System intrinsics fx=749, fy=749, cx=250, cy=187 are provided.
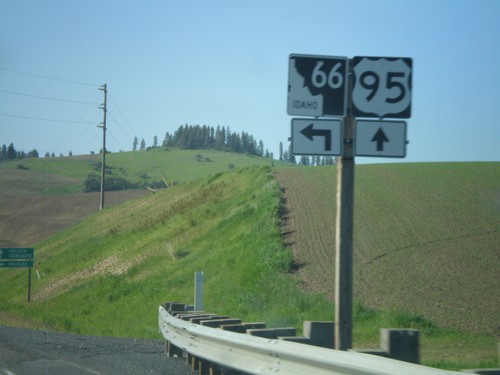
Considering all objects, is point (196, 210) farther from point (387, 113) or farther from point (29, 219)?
point (387, 113)

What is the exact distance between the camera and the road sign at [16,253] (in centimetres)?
3878

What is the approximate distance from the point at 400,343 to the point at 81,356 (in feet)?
22.8

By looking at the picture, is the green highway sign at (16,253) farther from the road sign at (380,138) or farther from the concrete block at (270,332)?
the road sign at (380,138)

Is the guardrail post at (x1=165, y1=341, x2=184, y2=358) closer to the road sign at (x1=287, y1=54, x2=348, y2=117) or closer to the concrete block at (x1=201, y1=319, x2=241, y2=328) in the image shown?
the concrete block at (x1=201, y1=319, x2=241, y2=328)

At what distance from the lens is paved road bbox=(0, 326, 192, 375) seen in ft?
35.0

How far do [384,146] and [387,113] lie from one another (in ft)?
1.28

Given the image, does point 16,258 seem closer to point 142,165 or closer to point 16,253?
point 16,253

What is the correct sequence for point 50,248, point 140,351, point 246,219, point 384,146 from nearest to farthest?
point 384,146, point 140,351, point 246,219, point 50,248

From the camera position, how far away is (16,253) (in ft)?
127

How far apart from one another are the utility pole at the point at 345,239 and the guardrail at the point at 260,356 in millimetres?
1168

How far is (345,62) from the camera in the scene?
887 centimetres

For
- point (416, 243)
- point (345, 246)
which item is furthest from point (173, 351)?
point (416, 243)

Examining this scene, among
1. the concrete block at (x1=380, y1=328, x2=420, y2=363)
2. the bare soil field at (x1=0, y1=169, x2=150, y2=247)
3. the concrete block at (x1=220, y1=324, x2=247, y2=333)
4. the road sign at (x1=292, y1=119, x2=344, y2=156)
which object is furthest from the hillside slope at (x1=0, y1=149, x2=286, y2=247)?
the concrete block at (x1=380, y1=328, x2=420, y2=363)

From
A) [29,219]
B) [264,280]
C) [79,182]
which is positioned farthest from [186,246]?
[79,182]
